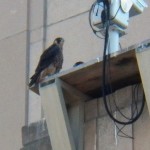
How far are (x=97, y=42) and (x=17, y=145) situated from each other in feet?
4.71

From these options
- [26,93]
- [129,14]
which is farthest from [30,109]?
[129,14]

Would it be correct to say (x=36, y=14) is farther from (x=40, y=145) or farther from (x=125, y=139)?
(x=125, y=139)

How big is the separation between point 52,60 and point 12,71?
1002 millimetres

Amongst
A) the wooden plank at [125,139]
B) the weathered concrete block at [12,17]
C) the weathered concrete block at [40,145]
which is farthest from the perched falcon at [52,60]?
the wooden plank at [125,139]

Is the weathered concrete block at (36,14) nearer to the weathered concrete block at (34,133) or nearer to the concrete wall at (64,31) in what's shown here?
the concrete wall at (64,31)

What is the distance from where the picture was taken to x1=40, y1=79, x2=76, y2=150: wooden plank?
7.59m

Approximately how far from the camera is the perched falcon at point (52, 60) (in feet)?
34.7

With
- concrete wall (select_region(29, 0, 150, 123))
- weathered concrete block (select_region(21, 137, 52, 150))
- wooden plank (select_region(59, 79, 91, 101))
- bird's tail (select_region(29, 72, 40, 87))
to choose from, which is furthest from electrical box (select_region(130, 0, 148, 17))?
concrete wall (select_region(29, 0, 150, 123))

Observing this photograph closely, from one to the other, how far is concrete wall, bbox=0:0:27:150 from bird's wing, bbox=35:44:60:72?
613 mm

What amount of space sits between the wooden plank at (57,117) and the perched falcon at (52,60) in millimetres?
2721

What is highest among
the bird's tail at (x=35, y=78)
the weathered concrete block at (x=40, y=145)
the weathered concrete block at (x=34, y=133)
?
the bird's tail at (x=35, y=78)

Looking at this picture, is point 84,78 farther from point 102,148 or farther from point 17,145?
point 17,145

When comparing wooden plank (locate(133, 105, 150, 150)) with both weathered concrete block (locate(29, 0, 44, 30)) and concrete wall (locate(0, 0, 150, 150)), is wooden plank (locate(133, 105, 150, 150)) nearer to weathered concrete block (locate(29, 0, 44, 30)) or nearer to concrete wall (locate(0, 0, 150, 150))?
concrete wall (locate(0, 0, 150, 150))

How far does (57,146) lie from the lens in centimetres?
762
